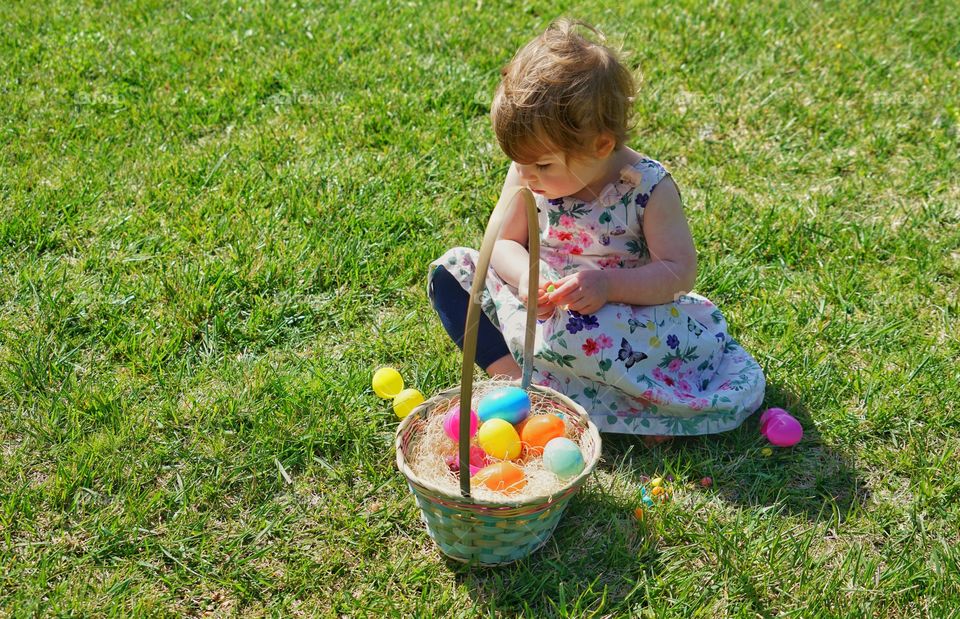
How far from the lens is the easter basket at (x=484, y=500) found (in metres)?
1.87

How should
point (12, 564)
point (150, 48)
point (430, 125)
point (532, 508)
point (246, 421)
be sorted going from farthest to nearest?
1. point (150, 48)
2. point (430, 125)
3. point (246, 421)
4. point (12, 564)
5. point (532, 508)

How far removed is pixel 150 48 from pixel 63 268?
6.19ft

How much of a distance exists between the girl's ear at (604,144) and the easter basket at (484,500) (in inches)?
12.9

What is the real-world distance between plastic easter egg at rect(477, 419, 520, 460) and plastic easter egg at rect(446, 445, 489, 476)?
19 mm

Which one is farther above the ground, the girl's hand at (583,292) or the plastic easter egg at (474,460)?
the girl's hand at (583,292)

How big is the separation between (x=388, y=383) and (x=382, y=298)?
0.55 meters

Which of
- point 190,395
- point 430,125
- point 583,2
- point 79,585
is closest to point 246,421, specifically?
point 190,395

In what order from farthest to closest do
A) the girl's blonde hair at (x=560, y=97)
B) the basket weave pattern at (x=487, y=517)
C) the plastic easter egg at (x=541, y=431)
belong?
the plastic easter egg at (x=541, y=431), the girl's blonde hair at (x=560, y=97), the basket weave pattern at (x=487, y=517)

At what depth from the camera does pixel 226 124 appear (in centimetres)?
407

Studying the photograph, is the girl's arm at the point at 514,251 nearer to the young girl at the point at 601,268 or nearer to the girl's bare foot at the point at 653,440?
the young girl at the point at 601,268

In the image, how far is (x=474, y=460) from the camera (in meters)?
2.30

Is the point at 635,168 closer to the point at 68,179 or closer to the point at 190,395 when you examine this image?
the point at 190,395

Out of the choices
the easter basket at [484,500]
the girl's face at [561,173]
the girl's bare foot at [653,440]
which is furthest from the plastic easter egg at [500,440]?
the girl's face at [561,173]

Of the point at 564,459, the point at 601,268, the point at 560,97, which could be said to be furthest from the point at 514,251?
the point at 564,459
